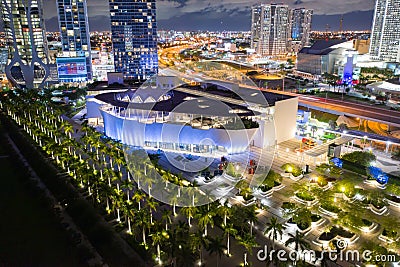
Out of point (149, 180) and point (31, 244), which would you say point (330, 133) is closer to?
point (149, 180)

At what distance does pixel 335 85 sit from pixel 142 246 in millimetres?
61683

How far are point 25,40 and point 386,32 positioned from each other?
110947 millimetres

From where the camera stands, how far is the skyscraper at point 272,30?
135625mm

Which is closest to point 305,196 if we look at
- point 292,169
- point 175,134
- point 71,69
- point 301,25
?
point 292,169

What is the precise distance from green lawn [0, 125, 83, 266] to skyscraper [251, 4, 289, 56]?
12878cm

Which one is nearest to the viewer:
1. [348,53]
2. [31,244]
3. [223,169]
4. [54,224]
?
[31,244]

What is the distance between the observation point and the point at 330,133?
3412 cm

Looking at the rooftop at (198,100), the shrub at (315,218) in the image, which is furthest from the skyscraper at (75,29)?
the shrub at (315,218)

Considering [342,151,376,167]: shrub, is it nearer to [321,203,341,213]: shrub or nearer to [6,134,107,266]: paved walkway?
[321,203,341,213]: shrub

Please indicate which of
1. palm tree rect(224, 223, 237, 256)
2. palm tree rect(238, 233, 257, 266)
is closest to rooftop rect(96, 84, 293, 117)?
palm tree rect(224, 223, 237, 256)

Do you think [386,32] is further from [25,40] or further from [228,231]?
[25,40]

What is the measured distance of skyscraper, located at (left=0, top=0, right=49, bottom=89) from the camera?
75.2 metres

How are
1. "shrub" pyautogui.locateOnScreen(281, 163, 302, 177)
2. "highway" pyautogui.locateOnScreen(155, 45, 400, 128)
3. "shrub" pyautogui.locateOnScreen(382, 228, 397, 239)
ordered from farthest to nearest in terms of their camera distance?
"highway" pyautogui.locateOnScreen(155, 45, 400, 128)
"shrub" pyautogui.locateOnScreen(281, 163, 302, 177)
"shrub" pyautogui.locateOnScreen(382, 228, 397, 239)

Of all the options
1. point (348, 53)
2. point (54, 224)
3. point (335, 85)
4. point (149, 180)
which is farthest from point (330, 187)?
point (348, 53)
